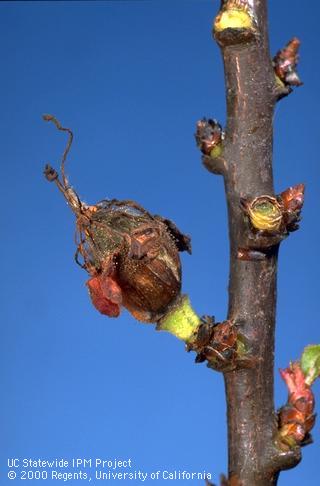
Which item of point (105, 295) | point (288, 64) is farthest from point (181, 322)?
point (288, 64)

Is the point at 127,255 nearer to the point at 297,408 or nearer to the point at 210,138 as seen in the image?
the point at 210,138

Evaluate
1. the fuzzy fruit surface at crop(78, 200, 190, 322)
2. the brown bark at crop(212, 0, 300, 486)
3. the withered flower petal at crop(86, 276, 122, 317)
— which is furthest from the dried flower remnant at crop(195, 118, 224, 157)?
the withered flower petal at crop(86, 276, 122, 317)

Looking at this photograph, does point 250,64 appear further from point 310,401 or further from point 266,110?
point 310,401

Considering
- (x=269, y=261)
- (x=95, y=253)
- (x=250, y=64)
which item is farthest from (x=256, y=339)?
(x=250, y=64)

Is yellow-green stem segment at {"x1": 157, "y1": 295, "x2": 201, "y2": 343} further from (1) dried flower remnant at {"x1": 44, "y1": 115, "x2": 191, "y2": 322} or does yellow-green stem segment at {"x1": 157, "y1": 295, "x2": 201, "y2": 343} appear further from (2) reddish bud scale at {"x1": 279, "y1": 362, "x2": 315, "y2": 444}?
(2) reddish bud scale at {"x1": 279, "y1": 362, "x2": 315, "y2": 444}

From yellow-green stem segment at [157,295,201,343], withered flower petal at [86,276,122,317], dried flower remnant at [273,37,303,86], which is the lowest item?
yellow-green stem segment at [157,295,201,343]
